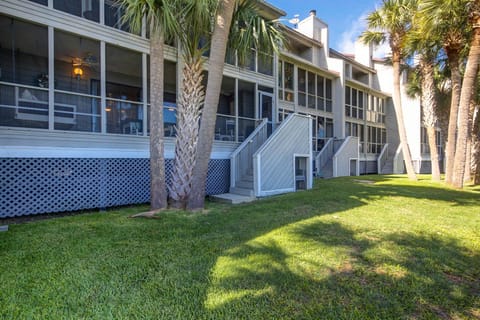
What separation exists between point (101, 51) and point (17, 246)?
531 cm

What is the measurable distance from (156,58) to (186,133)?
5.99 feet

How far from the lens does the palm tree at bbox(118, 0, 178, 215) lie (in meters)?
5.64

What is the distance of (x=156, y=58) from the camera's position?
6.10 m

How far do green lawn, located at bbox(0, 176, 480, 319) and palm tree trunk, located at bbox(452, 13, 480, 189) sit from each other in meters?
6.48

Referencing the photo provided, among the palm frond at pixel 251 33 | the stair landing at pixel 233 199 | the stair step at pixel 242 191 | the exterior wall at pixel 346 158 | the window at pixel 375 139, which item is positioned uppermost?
the palm frond at pixel 251 33

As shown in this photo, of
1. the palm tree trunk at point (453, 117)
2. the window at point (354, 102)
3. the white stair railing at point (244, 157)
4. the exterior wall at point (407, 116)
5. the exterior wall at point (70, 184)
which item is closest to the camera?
the exterior wall at point (70, 184)

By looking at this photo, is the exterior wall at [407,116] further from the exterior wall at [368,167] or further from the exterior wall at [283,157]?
the exterior wall at [283,157]

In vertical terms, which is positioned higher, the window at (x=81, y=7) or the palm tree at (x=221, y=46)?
the window at (x=81, y=7)

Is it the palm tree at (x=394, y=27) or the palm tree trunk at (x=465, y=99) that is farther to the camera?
the palm tree at (x=394, y=27)

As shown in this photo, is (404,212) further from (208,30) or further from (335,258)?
(208,30)

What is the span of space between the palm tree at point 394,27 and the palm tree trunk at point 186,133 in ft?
35.7

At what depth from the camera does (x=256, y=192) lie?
8.52m

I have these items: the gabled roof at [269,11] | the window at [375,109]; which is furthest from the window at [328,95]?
the gabled roof at [269,11]

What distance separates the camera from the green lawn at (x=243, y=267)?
2.56 m
